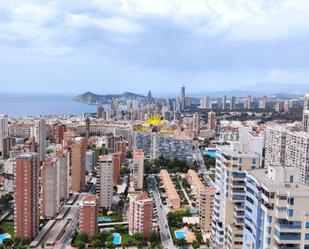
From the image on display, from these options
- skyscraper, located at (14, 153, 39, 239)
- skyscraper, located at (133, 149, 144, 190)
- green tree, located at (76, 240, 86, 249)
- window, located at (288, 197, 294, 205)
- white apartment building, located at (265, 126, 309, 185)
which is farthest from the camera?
skyscraper, located at (133, 149, 144, 190)

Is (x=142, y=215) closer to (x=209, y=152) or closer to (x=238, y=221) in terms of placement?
(x=238, y=221)

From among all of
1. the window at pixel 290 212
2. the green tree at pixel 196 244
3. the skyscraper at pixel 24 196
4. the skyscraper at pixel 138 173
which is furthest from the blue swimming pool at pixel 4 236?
the window at pixel 290 212

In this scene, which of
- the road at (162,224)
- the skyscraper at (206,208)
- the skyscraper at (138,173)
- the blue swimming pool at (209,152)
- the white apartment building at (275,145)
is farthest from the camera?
the blue swimming pool at (209,152)

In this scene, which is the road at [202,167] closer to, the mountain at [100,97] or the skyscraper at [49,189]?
the skyscraper at [49,189]

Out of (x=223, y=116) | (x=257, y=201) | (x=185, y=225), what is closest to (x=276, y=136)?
(x=185, y=225)

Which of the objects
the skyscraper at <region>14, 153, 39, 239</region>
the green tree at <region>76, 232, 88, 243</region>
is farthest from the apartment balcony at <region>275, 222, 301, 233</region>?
the skyscraper at <region>14, 153, 39, 239</region>

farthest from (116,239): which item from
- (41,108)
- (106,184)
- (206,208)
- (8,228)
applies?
(41,108)

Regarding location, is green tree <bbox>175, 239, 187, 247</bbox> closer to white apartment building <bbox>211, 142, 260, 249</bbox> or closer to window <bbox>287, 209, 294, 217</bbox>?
white apartment building <bbox>211, 142, 260, 249</bbox>
